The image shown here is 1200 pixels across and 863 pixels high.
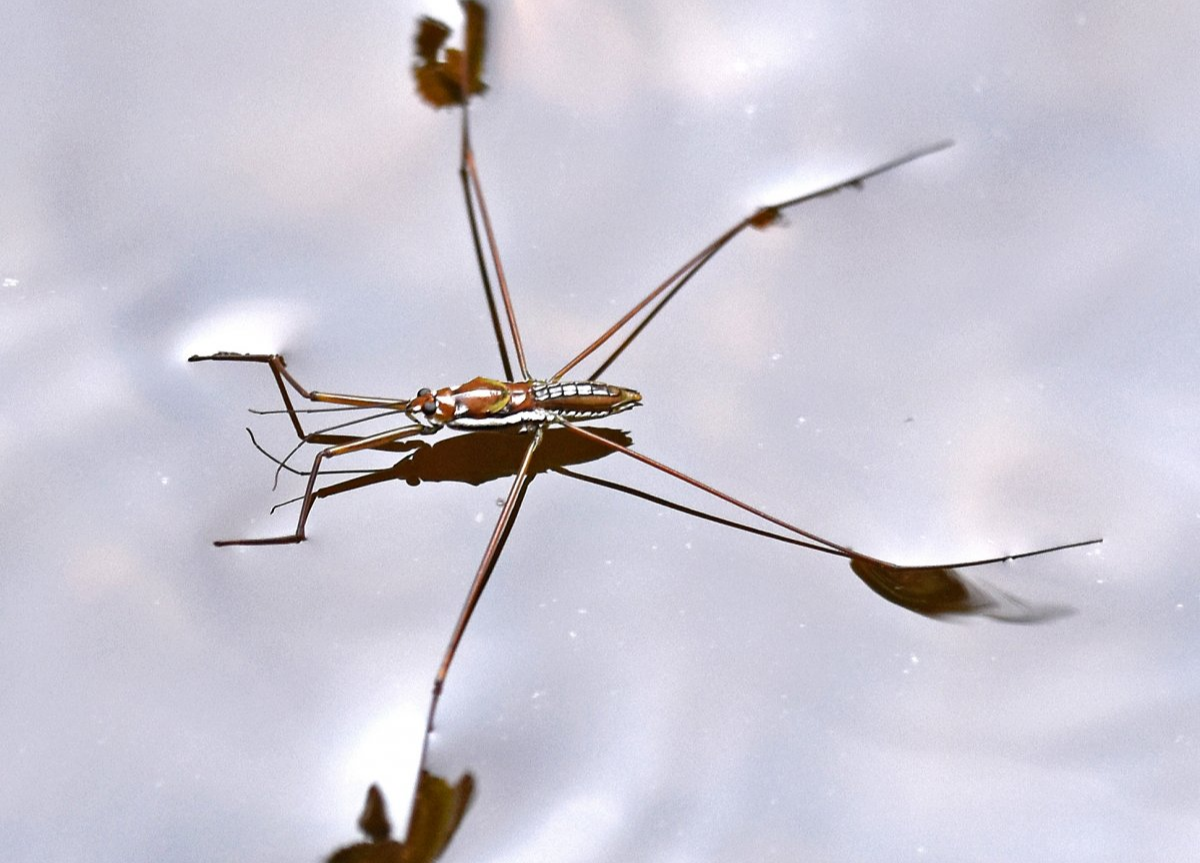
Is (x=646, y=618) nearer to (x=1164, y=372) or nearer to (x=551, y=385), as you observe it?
(x=551, y=385)

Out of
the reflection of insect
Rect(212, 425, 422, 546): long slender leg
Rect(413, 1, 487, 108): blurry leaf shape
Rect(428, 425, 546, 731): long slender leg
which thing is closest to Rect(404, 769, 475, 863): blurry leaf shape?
Rect(428, 425, 546, 731): long slender leg

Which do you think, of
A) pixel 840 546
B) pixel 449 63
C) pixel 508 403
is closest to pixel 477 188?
pixel 449 63

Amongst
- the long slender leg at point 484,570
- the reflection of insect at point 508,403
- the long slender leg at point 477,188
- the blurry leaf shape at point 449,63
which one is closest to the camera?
the long slender leg at point 484,570

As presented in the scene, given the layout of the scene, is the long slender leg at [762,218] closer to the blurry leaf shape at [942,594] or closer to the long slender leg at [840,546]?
the long slender leg at [840,546]

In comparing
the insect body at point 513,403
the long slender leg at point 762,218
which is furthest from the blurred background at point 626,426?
the insect body at point 513,403

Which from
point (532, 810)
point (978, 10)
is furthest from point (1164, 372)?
point (532, 810)

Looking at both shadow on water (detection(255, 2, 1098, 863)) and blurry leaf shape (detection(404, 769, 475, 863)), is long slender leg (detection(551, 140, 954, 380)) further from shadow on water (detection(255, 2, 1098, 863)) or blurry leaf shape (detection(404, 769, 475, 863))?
blurry leaf shape (detection(404, 769, 475, 863))
